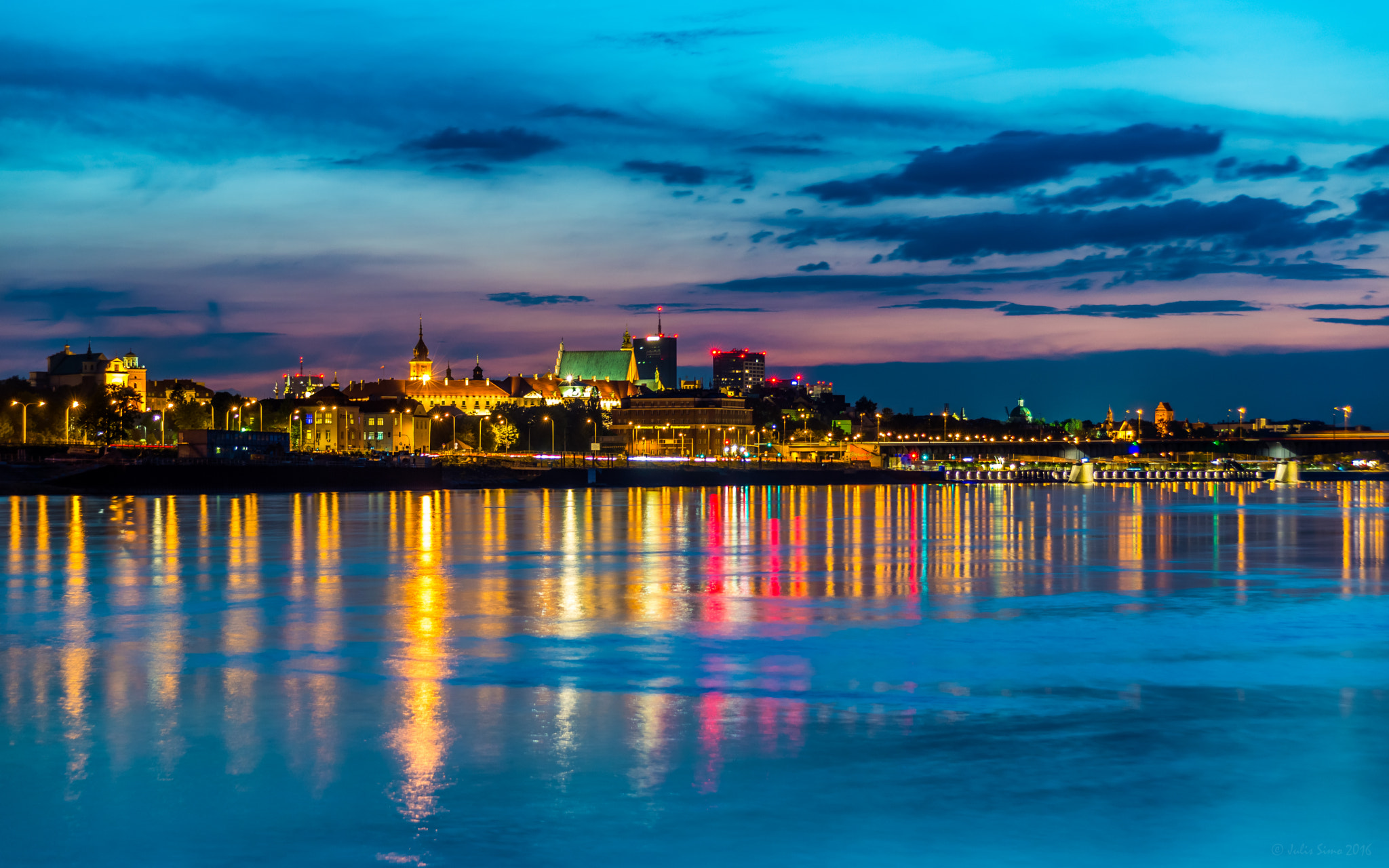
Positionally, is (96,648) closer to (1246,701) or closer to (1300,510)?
(1246,701)

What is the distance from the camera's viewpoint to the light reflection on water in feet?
31.5

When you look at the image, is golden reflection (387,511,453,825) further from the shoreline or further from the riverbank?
the riverbank

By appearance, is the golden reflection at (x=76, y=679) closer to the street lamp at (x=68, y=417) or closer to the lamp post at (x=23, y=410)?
the street lamp at (x=68, y=417)

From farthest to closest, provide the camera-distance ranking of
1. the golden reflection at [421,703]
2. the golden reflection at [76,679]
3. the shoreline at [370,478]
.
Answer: the shoreline at [370,478], the golden reflection at [76,679], the golden reflection at [421,703]

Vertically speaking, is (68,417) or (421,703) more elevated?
(68,417)

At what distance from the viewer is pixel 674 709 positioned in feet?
45.4

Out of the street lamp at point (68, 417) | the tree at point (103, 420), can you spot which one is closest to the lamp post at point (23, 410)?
the street lamp at point (68, 417)

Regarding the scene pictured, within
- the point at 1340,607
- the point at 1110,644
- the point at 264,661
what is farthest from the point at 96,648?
the point at 1340,607

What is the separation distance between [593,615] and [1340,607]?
13.3 m

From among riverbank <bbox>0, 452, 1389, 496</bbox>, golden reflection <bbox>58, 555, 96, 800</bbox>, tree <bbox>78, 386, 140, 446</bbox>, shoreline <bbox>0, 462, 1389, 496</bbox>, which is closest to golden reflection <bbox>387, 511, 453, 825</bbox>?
golden reflection <bbox>58, 555, 96, 800</bbox>

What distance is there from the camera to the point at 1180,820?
9844 millimetres

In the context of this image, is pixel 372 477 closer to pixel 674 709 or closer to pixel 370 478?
pixel 370 478

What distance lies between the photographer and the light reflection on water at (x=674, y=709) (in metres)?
9.60

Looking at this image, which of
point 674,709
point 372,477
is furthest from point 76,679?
point 372,477
